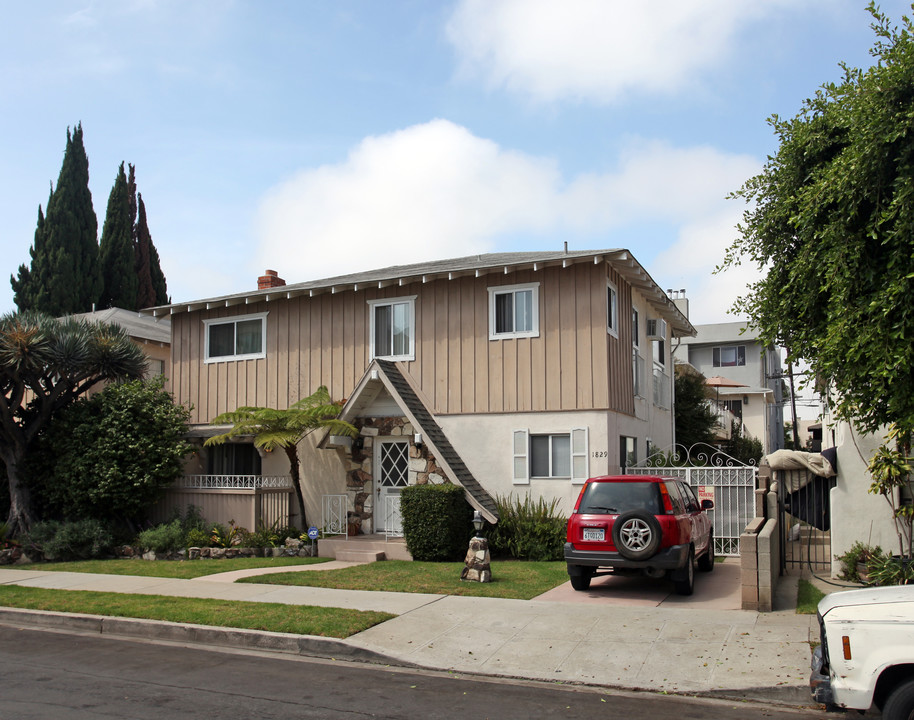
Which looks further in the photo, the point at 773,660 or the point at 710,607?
the point at 710,607

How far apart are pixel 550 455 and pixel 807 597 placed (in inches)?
251

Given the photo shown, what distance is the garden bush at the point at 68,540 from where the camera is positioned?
16344mm

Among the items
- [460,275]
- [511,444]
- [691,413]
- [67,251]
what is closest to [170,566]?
[511,444]

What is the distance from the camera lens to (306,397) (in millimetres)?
18359

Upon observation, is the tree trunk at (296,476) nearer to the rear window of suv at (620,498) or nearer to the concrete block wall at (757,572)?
the rear window of suv at (620,498)

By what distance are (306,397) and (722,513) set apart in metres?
9.19

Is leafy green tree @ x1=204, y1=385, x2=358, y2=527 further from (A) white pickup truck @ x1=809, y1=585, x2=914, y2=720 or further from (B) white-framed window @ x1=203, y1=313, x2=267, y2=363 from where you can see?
(A) white pickup truck @ x1=809, y1=585, x2=914, y2=720

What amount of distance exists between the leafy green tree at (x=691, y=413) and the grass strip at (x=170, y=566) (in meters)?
15.0

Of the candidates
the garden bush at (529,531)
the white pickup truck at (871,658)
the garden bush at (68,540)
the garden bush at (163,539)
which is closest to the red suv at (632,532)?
the garden bush at (529,531)

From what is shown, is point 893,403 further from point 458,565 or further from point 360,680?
point 458,565

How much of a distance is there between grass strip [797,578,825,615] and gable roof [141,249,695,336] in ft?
23.4

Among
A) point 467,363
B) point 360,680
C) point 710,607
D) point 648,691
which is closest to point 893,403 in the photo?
point 710,607

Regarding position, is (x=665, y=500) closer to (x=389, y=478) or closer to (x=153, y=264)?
(x=389, y=478)

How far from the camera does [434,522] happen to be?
15094mm
